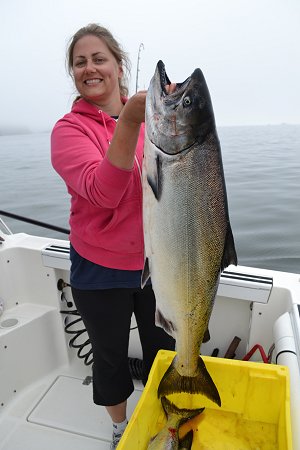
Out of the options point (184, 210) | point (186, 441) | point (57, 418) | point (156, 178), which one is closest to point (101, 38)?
point (156, 178)

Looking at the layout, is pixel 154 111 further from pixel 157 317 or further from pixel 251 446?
pixel 251 446

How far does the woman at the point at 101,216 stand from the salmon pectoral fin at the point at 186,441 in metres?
0.43

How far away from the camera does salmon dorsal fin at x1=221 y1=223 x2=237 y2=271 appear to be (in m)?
1.41

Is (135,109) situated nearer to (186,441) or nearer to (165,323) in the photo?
(165,323)

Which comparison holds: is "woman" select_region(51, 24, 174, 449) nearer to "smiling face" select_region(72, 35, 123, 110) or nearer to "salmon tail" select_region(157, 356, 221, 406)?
"smiling face" select_region(72, 35, 123, 110)

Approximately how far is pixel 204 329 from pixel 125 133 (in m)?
0.88

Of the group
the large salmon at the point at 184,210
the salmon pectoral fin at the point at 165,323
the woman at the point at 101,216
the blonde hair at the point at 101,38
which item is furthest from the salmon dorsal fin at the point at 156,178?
the blonde hair at the point at 101,38

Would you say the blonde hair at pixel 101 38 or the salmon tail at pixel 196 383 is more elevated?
the blonde hair at pixel 101 38

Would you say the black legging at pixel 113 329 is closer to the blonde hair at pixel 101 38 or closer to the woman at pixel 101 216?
the woman at pixel 101 216

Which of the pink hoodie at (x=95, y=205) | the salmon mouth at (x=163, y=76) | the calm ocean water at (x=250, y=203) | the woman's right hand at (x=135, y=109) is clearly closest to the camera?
the salmon mouth at (x=163, y=76)

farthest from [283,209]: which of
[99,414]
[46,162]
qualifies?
[46,162]

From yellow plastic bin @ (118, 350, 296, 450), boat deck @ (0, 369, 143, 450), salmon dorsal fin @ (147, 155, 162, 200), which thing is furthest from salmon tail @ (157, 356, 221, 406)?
boat deck @ (0, 369, 143, 450)

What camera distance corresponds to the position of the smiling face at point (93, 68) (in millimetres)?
1785

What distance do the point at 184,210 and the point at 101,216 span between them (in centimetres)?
58
